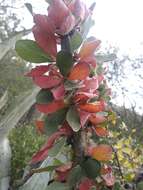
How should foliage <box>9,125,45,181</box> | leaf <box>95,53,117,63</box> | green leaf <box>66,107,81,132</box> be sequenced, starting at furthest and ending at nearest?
1. foliage <box>9,125,45,181</box>
2. leaf <box>95,53,117,63</box>
3. green leaf <box>66,107,81,132</box>

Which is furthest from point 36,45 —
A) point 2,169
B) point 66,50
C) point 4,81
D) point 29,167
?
point 4,81

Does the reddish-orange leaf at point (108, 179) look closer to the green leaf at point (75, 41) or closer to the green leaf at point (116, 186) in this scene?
the green leaf at point (116, 186)

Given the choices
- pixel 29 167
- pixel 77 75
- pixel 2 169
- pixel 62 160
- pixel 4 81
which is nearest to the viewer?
pixel 77 75

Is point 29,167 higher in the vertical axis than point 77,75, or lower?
lower

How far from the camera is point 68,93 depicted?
2.84ft

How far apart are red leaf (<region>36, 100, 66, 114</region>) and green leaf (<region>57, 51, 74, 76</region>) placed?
0.05 meters

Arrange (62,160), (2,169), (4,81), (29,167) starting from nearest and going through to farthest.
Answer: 1. (62,160)
2. (29,167)
3. (2,169)
4. (4,81)

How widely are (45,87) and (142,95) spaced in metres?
14.1

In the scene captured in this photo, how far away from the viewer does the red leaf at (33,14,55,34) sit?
2.85ft

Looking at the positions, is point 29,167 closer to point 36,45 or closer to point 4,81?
point 36,45

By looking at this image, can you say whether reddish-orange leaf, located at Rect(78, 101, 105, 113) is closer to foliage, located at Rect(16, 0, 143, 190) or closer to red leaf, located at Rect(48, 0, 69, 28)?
foliage, located at Rect(16, 0, 143, 190)

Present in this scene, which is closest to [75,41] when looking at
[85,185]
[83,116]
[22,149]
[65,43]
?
[65,43]

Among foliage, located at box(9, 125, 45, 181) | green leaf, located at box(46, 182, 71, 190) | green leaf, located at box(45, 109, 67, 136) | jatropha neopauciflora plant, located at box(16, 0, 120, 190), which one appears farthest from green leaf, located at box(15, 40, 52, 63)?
foliage, located at box(9, 125, 45, 181)

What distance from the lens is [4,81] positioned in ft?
47.3
